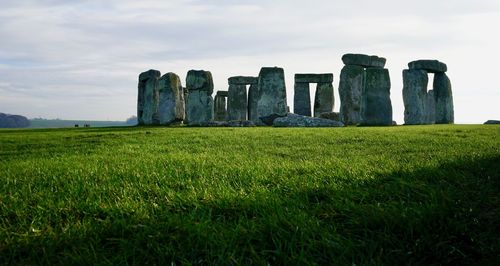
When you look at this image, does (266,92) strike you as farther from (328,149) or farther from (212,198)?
(212,198)

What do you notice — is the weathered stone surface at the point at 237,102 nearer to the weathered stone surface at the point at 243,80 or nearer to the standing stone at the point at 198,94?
the weathered stone surface at the point at 243,80

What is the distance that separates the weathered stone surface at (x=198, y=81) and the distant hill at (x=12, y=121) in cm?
→ 7978

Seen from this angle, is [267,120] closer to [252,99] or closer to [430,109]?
[252,99]

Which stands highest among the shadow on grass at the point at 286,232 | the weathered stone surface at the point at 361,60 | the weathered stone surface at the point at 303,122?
the weathered stone surface at the point at 361,60

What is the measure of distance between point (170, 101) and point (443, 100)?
539 inches

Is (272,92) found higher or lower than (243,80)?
lower

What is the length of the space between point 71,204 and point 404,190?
7.77 ft

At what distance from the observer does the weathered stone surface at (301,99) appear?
2477 cm

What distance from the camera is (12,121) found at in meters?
89.9

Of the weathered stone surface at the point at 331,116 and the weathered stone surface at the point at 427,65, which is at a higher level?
the weathered stone surface at the point at 427,65

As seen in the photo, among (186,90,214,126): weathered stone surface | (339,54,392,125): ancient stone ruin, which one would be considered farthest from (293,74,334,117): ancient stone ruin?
(186,90,214,126): weathered stone surface

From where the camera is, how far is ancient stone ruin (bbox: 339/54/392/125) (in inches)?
718

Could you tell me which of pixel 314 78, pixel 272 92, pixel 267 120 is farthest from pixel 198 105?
pixel 314 78

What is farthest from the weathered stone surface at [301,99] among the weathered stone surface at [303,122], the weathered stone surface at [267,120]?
the weathered stone surface at [303,122]
